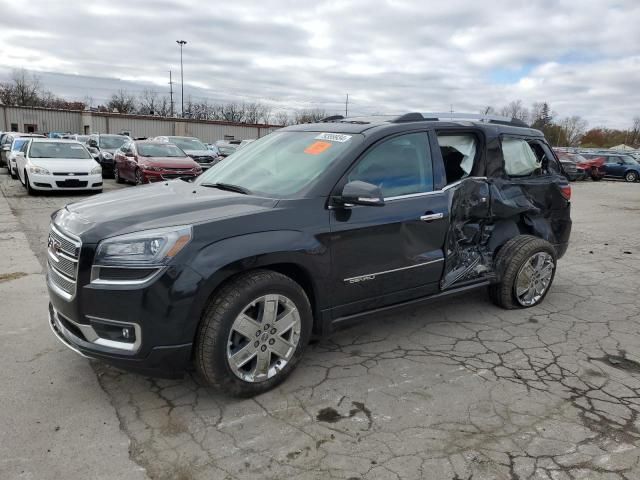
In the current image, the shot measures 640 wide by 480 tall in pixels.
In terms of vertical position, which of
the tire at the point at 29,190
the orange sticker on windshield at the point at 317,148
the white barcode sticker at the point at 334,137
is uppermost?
the white barcode sticker at the point at 334,137

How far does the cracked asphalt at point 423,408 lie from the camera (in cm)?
264

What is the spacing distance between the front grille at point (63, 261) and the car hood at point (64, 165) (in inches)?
409

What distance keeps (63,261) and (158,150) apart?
12878 mm

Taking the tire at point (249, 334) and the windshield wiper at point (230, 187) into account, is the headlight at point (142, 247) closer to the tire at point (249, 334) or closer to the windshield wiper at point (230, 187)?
the tire at point (249, 334)

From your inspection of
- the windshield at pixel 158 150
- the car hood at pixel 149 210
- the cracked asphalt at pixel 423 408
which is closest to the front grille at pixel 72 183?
the windshield at pixel 158 150

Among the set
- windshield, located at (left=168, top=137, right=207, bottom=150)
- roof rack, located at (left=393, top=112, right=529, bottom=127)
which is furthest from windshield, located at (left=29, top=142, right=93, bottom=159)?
roof rack, located at (left=393, top=112, right=529, bottom=127)

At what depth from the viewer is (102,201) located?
3.59m

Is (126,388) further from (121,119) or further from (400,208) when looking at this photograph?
(121,119)

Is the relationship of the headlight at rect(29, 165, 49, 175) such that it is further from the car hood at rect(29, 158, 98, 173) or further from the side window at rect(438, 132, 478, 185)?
the side window at rect(438, 132, 478, 185)

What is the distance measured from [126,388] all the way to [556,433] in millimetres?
2756

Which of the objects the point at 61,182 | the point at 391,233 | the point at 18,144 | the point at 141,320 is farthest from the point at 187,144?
the point at 141,320

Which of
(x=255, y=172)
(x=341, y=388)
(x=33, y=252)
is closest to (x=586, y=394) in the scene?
(x=341, y=388)

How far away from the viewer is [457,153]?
4.55 meters

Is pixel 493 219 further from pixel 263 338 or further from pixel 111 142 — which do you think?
pixel 111 142
